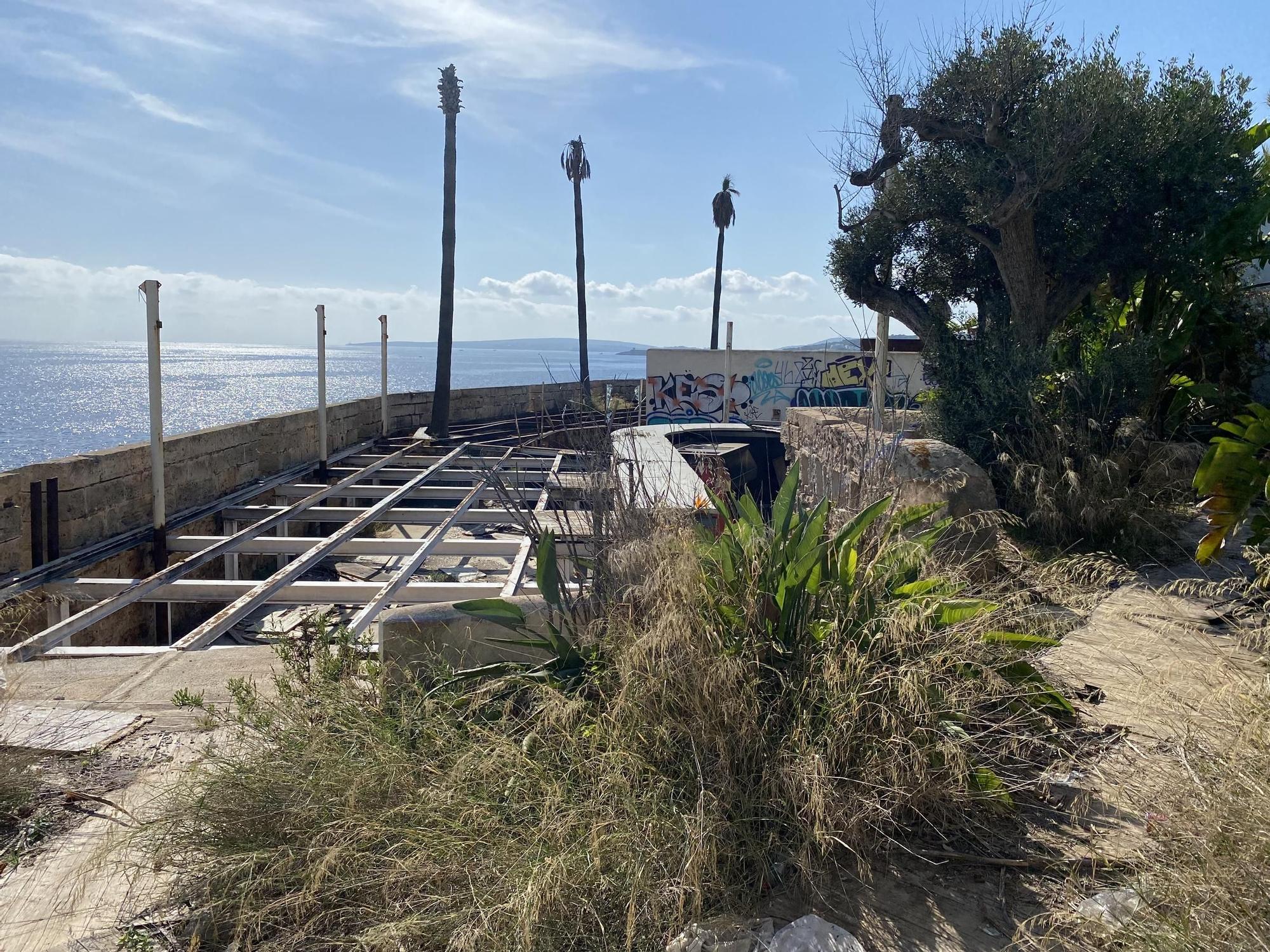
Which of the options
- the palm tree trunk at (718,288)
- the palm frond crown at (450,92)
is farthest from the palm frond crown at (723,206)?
the palm frond crown at (450,92)

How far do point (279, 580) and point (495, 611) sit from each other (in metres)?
4.30

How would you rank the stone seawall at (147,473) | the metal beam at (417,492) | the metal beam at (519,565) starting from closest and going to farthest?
the metal beam at (519,565) → the stone seawall at (147,473) → the metal beam at (417,492)

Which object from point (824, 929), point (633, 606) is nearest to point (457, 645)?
point (633, 606)

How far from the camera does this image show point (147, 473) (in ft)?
31.4

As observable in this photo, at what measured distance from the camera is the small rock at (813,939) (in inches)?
92.0

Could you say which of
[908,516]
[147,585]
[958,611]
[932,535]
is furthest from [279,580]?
[958,611]

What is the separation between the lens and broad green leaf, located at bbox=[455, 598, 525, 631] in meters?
3.59

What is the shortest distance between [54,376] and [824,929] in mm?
187651

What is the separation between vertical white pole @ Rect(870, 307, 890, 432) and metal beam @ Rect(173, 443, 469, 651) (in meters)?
4.50

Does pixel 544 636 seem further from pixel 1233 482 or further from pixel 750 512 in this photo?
pixel 1233 482

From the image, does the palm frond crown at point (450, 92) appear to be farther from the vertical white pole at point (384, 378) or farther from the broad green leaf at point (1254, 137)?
the broad green leaf at point (1254, 137)

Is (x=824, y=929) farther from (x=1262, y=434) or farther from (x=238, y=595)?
(x=238, y=595)

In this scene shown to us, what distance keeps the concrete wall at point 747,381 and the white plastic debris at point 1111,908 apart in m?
18.7

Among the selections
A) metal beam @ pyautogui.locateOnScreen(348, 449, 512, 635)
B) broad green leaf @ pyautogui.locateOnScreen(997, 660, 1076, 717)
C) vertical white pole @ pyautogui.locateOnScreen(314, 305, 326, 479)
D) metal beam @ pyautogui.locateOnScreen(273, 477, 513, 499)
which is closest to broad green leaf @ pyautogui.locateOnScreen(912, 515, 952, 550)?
broad green leaf @ pyautogui.locateOnScreen(997, 660, 1076, 717)
